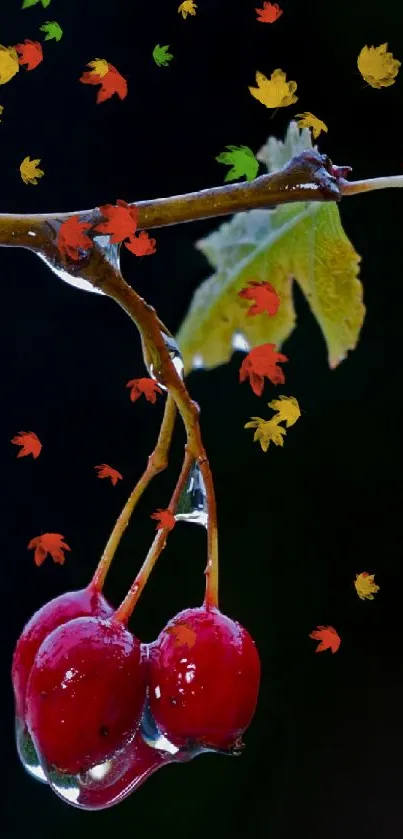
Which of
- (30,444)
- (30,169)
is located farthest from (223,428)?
(30,169)

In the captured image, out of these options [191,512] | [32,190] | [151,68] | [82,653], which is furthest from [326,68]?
[82,653]

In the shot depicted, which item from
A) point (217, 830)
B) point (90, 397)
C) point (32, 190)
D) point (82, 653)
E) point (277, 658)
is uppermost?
point (32, 190)

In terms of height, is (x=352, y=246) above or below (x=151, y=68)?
below

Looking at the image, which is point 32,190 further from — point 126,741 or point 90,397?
point 126,741

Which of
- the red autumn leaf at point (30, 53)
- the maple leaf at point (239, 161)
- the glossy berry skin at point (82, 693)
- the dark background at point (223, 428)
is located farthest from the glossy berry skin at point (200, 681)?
the red autumn leaf at point (30, 53)

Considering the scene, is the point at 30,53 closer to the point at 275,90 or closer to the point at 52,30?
the point at 52,30
